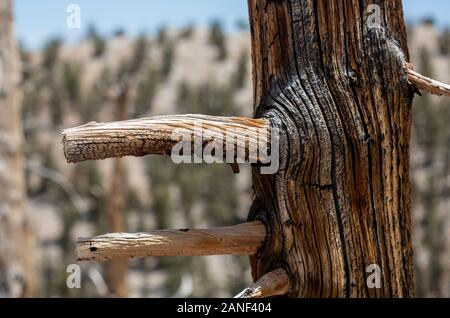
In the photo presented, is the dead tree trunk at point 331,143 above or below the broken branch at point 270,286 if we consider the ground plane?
above

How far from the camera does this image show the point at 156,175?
9820mm

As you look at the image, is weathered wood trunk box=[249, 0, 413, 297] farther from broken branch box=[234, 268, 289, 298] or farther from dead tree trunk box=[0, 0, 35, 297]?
dead tree trunk box=[0, 0, 35, 297]

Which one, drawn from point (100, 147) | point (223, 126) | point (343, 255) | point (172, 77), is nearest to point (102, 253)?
point (100, 147)

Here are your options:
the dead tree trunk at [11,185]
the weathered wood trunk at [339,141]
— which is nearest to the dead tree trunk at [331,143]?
the weathered wood trunk at [339,141]

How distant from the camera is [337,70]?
125 centimetres

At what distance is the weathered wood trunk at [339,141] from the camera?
1.24m

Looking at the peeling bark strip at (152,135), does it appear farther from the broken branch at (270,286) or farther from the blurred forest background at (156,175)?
the blurred forest background at (156,175)

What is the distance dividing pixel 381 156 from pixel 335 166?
0.09 m

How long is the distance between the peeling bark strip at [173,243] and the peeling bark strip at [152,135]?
0.48 ft

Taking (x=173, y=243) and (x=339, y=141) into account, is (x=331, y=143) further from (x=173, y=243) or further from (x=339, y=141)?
(x=173, y=243)

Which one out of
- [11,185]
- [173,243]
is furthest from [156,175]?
[173,243]

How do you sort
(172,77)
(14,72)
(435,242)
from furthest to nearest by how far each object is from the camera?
(172,77), (435,242), (14,72)

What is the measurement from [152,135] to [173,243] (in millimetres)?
196

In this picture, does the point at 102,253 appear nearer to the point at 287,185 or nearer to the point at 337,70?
the point at 287,185
